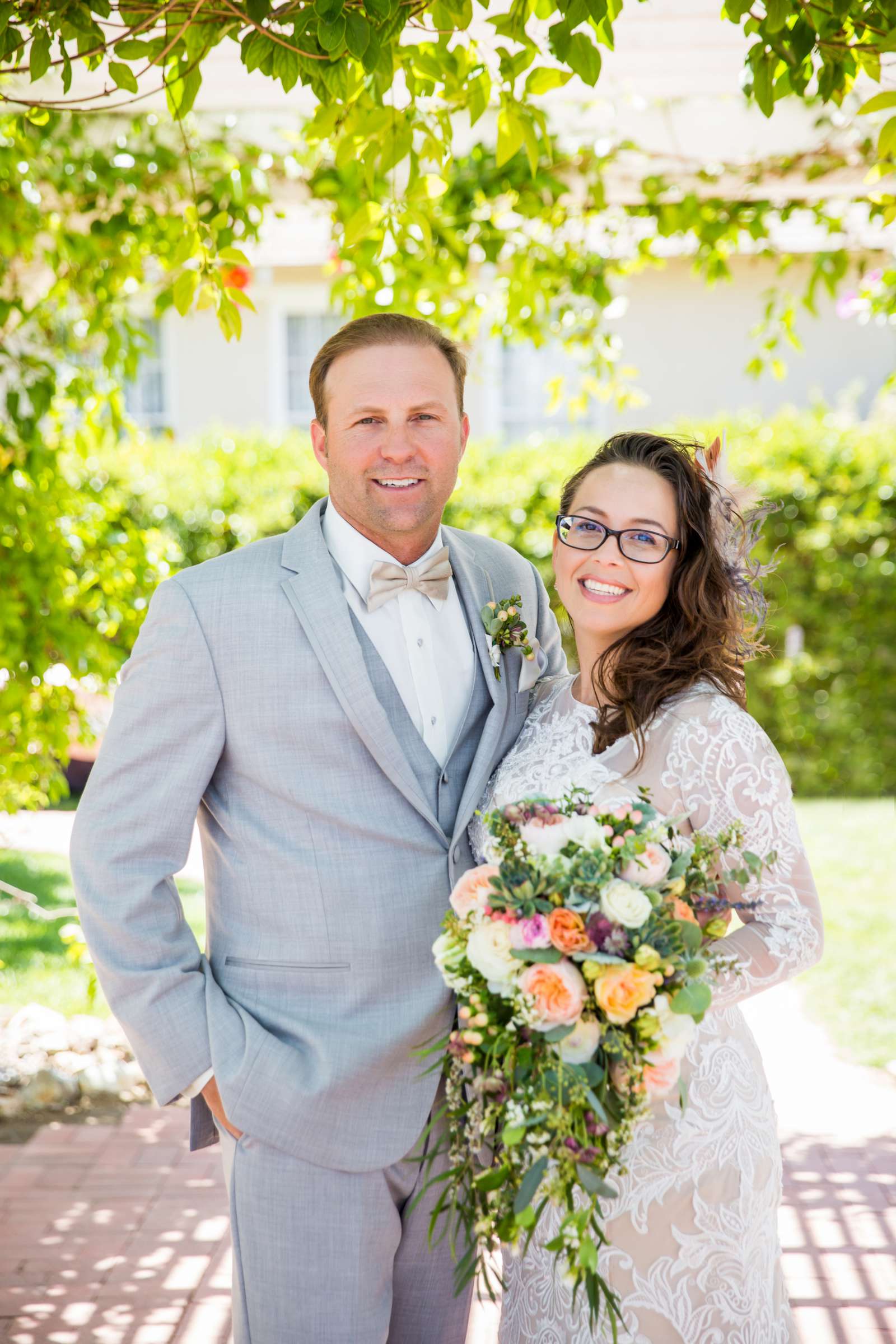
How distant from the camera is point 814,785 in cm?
980

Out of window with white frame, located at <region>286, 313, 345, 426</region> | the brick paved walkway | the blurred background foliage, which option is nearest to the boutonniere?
the brick paved walkway

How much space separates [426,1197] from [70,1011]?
395 centimetres

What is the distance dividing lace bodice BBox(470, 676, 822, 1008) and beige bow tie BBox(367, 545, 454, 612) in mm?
430

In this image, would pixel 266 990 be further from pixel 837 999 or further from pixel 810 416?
pixel 810 416

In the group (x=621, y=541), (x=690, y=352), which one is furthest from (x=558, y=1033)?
(x=690, y=352)

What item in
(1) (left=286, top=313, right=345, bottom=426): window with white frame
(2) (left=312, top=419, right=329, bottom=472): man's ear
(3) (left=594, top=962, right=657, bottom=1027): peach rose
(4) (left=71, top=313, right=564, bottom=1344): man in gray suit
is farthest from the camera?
(1) (left=286, top=313, right=345, bottom=426): window with white frame

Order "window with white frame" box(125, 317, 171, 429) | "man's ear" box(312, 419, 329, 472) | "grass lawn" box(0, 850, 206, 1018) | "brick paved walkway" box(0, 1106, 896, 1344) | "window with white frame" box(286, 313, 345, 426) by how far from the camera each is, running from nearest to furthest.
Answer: "man's ear" box(312, 419, 329, 472), "brick paved walkway" box(0, 1106, 896, 1344), "grass lawn" box(0, 850, 206, 1018), "window with white frame" box(286, 313, 345, 426), "window with white frame" box(125, 317, 171, 429)

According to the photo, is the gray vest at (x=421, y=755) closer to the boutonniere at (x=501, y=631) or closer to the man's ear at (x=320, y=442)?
the boutonniere at (x=501, y=631)

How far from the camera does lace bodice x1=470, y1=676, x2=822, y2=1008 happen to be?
2.24m

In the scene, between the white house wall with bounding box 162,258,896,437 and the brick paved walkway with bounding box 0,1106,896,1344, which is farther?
the white house wall with bounding box 162,258,896,437

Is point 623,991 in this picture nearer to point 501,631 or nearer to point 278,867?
point 278,867

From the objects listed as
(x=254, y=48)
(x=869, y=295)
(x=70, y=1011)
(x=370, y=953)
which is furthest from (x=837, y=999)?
(x=254, y=48)

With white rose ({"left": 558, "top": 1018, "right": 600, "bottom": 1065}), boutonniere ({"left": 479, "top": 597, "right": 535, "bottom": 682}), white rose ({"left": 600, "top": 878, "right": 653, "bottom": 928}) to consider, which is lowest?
white rose ({"left": 558, "top": 1018, "right": 600, "bottom": 1065})

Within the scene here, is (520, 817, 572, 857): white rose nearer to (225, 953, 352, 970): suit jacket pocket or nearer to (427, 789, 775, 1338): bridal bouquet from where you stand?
(427, 789, 775, 1338): bridal bouquet
